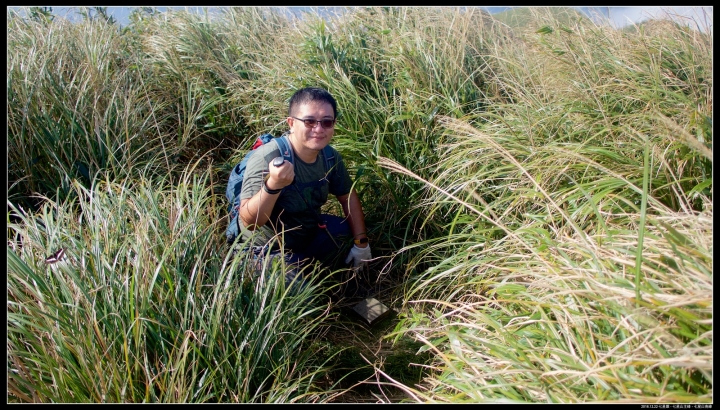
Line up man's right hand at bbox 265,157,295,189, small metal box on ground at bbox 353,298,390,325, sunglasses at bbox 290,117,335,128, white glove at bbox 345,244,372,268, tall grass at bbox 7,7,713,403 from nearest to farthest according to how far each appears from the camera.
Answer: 1. tall grass at bbox 7,7,713,403
2. man's right hand at bbox 265,157,295,189
3. sunglasses at bbox 290,117,335,128
4. small metal box on ground at bbox 353,298,390,325
5. white glove at bbox 345,244,372,268

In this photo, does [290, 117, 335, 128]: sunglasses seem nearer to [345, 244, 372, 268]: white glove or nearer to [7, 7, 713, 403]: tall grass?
[7, 7, 713, 403]: tall grass

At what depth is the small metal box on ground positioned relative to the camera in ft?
9.42

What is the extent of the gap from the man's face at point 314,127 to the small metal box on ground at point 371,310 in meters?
0.96

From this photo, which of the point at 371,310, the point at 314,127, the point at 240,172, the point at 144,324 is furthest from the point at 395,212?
the point at 144,324

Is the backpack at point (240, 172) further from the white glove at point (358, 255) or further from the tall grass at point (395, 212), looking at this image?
the white glove at point (358, 255)

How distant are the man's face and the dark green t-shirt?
5.4 inches

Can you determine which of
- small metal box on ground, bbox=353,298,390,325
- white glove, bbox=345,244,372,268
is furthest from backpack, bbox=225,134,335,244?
small metal box on ground, bbox=353,298,390,325

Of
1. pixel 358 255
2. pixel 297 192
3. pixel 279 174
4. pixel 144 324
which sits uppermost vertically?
pixel 279 174

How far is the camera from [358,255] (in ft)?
10.0

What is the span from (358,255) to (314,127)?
0.86 meters

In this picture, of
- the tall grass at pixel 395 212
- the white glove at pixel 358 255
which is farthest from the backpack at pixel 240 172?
the white glove at pixel 358 255

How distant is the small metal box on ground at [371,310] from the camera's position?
9.42ft

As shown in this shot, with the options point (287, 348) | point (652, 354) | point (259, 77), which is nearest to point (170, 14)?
point (259, 77)

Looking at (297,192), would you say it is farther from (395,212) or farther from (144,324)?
(144,324)
